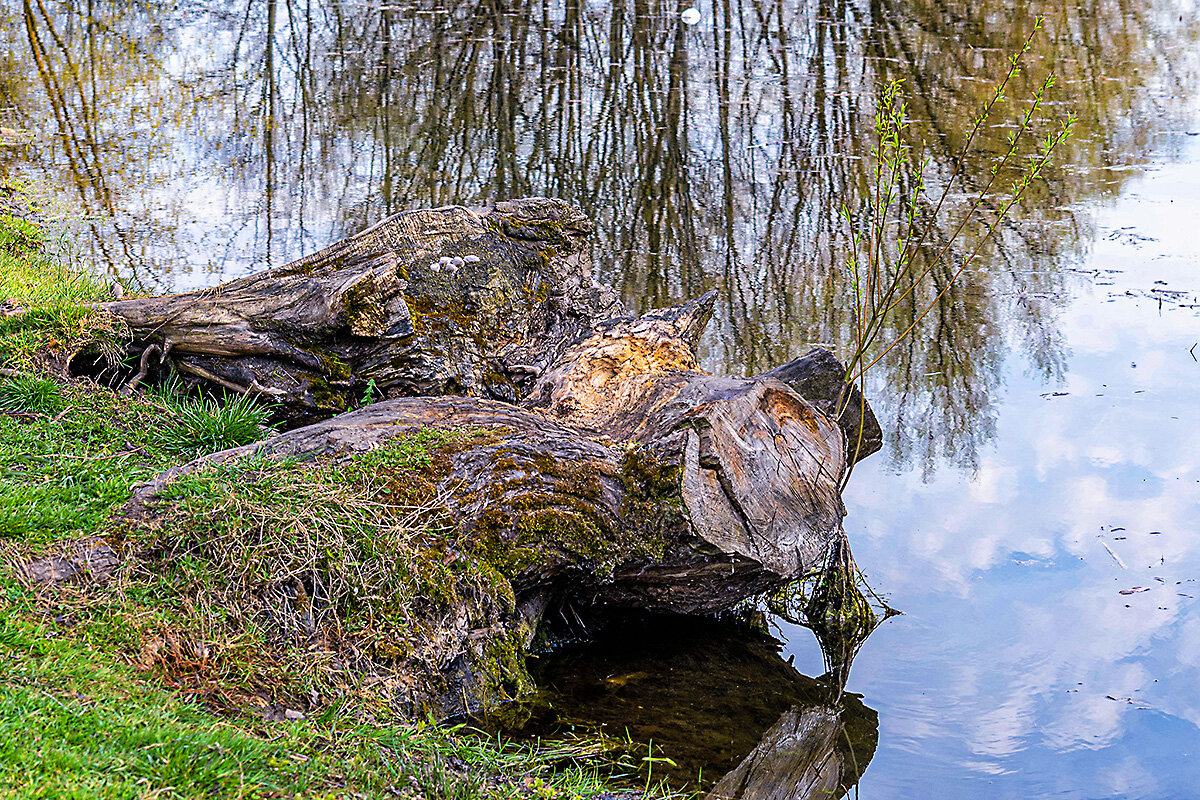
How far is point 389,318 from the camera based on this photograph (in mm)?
4805

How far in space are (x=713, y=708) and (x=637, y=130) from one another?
8190 mm

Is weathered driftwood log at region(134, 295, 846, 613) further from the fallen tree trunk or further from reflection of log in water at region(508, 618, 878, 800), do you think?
reflection of log in water at region(508, 618, 878, 800)

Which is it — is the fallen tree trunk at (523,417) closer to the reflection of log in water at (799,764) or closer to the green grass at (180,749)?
the green grass at (180,749)

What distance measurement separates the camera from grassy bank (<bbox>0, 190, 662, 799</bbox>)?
2588 mm

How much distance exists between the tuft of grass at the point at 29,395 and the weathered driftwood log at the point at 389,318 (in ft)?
1.42

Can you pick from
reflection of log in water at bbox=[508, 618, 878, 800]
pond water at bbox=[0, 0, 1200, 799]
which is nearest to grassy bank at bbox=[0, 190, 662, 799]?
reflection of log in water at bbox=[508, 618, 878, 800]

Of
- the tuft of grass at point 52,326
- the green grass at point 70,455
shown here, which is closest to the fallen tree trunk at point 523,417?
the tuft of grass at point 52,326

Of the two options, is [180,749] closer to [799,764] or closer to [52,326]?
[799,764]

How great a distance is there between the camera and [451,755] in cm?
316

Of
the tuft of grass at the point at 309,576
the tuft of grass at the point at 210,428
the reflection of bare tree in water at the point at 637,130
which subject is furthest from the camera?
the reflection of bare tree in water at the point at 637,130

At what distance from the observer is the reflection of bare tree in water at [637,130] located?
773cm

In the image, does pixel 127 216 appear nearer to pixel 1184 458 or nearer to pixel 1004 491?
pixel 1004 491

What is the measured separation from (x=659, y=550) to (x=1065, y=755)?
1781 mm

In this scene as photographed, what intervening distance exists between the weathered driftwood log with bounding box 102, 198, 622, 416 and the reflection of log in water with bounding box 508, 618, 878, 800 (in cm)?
151
